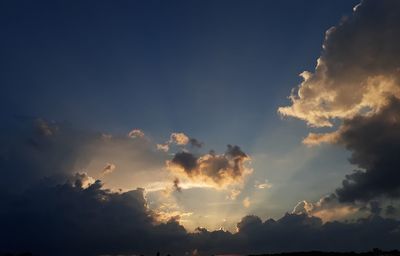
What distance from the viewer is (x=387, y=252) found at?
336ft

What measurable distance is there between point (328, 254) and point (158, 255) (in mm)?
38775

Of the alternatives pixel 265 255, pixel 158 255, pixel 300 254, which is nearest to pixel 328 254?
pixel 300 254

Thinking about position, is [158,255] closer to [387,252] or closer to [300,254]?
[300,254]

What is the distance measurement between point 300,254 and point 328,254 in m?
6.39

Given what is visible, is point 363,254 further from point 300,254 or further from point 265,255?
point 265,255

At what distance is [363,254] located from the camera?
104m

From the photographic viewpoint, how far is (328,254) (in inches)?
4195

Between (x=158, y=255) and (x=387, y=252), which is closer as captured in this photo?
(x=387, y=252)

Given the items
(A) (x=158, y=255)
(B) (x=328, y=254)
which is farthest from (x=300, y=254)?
(A) (x=158, y=255)

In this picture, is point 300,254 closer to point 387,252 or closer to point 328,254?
point 328,254

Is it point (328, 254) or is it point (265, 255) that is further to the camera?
point (265, 255)

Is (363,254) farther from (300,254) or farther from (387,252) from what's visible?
(300,254)

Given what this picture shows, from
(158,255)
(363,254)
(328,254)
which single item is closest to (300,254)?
(328,254)

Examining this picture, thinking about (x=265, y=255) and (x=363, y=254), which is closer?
(x=363, y=254)
